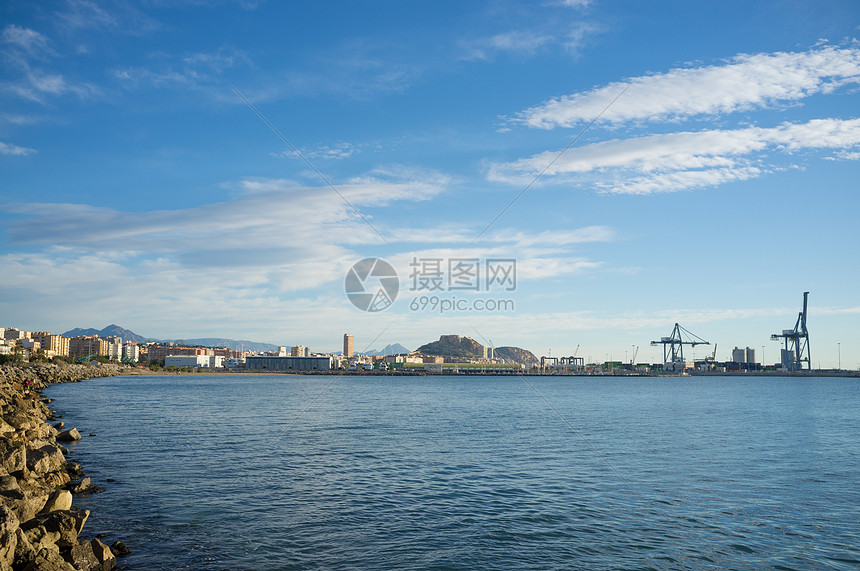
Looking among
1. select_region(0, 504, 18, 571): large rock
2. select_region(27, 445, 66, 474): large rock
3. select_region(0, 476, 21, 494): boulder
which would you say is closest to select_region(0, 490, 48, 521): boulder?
select_region(0, 476, 21, 494): boulder

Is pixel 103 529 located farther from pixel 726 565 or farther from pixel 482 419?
pixel 482 419

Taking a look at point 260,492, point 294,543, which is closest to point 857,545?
point 294,543

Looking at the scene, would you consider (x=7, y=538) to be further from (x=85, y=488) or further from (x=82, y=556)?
(x=85, y=488)

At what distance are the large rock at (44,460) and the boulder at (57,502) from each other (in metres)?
5.25

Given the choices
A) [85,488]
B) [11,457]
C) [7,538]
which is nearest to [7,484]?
[11,457]

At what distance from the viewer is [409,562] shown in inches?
560

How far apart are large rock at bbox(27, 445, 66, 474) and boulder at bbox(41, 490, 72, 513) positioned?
5253 millimetres

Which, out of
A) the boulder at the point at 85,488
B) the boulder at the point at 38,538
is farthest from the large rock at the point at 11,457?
the boulder at the point at 38,538

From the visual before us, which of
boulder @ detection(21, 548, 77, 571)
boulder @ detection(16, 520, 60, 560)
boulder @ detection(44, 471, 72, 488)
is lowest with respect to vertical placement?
boulder @ detection(44, 471, 72, 488)

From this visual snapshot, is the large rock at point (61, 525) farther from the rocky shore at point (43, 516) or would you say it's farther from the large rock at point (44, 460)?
the large rock at point (44, 460)

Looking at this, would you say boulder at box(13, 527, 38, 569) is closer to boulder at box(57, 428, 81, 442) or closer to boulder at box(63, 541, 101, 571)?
boulder at box(63, 541, 101, 571)

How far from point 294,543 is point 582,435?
2873 centimetres

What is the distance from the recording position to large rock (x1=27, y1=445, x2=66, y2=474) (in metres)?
20.0

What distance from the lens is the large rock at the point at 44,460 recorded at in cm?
1995
